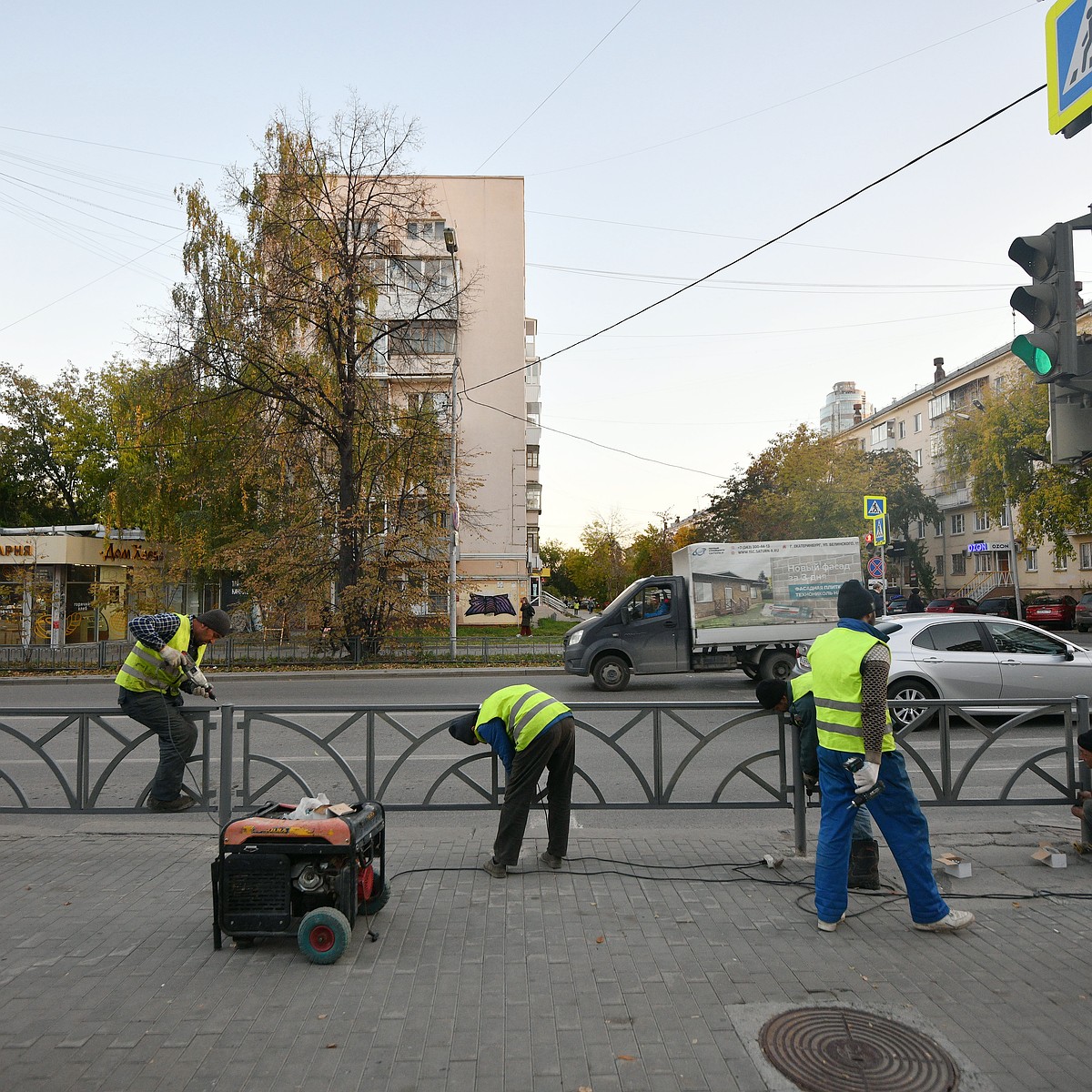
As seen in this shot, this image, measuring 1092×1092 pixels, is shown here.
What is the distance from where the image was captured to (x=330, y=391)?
78.2 ft

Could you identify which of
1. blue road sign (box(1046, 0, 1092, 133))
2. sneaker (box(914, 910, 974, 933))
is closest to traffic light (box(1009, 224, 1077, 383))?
blue road sign (box(1046, 0, 1092, 133))

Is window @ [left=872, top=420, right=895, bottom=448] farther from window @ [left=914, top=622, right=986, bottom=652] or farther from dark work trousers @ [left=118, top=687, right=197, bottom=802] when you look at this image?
dark work trousers @ [left=118, top=687, right=197, bottom=802]

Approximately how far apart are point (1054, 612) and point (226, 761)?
36530mm

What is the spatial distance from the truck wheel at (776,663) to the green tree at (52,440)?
33024mm

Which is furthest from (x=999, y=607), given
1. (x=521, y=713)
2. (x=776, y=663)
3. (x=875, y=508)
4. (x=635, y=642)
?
(x=521, y=713)

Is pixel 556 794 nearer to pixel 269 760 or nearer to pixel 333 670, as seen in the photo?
pixel 269 760

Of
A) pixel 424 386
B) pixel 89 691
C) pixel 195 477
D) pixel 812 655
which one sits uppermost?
pixel 424 386

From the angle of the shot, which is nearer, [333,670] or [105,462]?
[333,670]

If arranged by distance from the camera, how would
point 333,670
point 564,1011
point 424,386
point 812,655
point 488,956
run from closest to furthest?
point 564,1011, point 488,956, point 812,655, point 333,670, point 424,386

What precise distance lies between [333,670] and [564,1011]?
1778 cm

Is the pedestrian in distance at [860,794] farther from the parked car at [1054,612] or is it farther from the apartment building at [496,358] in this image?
the apartment building at [496,358]

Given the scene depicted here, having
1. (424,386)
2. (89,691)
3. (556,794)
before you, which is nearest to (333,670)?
(89,691)

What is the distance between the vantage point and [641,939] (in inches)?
179

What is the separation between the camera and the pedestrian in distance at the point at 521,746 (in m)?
5.32
